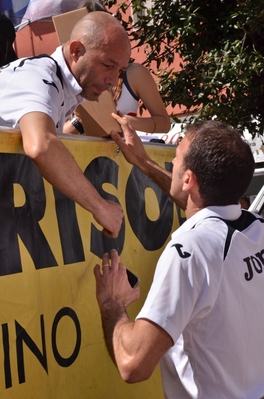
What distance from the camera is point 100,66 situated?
303cm

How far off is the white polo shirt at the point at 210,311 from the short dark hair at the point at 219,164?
0.24ft

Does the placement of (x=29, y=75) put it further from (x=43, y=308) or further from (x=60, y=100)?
(x=43, y=308)

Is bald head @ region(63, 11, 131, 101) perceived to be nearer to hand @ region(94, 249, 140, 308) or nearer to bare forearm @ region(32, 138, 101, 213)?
bare forearm @ region(32, 138, 101, 213)

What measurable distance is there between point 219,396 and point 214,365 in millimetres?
95

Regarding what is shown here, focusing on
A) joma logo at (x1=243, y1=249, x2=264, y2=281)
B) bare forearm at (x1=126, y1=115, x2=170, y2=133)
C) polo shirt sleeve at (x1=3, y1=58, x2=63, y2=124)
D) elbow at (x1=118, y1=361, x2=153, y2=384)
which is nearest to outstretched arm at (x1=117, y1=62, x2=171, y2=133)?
bare forearm at (x1=126, y1=115, x2=170, y2=133)

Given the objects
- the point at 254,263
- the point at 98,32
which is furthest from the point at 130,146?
the point at 254,263

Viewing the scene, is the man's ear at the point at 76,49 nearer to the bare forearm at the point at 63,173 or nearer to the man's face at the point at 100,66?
the man's face at the point at 100,66

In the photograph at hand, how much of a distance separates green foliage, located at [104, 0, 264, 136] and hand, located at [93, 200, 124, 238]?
3.77 meters

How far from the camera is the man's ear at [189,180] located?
233cm

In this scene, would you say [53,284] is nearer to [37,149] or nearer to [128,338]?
[37,149]

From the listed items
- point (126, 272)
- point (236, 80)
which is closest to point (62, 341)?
point (126, 272)

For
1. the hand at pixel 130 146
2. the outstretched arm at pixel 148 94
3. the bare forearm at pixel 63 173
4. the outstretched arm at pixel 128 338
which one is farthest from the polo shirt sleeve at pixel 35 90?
the outstretched arm at pixel 148 94

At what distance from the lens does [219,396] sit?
7.04 feet

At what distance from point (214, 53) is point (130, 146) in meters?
3.43
